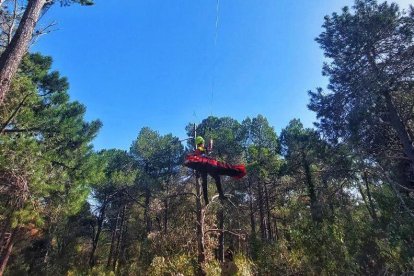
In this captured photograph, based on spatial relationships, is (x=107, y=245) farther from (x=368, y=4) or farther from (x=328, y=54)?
(x=368, y=4)

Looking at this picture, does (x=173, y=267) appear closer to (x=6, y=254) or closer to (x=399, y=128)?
(x=6, y=254)

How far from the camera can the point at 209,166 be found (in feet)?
29.9

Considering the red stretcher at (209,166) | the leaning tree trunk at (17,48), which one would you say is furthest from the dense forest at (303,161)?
the red stretcher at (209,166)

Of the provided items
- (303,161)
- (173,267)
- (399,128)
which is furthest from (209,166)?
(303,161)

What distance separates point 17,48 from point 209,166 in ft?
18.5

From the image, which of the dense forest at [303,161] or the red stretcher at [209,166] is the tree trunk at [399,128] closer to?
the dense forest at [303,161]

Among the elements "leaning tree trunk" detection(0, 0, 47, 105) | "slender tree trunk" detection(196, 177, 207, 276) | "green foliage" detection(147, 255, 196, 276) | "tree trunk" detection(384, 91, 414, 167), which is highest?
"tree trunk" detection(384, 91, 414, 167)

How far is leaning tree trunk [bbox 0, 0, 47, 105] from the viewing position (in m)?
5.81

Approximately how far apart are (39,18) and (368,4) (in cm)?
1371

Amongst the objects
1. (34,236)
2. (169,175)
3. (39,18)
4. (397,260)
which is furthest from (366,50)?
(34,236)

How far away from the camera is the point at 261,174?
2234cm

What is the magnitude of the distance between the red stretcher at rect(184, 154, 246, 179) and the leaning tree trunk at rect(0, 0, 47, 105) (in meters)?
4.87

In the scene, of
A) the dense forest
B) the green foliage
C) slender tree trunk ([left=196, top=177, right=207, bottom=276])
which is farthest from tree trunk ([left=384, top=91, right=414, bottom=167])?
the green foliage

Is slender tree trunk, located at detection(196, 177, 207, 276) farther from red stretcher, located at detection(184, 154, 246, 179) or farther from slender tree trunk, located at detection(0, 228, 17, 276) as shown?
slender tree trunk, located at detection(0, 228, 17, 276)
